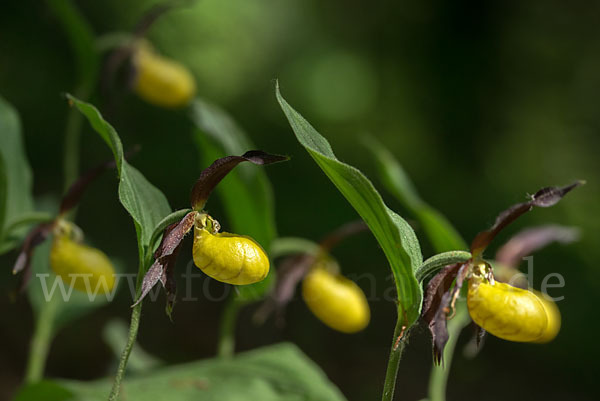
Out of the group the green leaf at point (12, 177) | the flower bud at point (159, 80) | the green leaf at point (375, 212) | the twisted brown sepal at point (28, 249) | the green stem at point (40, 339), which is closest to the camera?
the green leaf at point (375, 212)

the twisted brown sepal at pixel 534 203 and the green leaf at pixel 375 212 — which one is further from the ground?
the twisted brown sepal at pixel 534 203

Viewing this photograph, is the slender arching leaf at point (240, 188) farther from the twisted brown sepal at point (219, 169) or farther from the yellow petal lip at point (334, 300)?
the twisted brown sepal at point (219, 169)

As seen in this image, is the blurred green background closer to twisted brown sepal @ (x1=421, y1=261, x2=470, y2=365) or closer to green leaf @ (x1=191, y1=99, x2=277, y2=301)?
green leaf @ (x1=191, y1=99, x2=277, y2=301)

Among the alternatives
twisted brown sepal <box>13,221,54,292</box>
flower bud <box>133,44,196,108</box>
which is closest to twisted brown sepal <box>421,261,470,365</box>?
twisted brown sepal <box>13,221,54,292</box>

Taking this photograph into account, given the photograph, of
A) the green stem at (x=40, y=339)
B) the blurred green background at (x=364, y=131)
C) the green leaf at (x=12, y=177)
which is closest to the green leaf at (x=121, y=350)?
the green stem at (x=40, y=339)

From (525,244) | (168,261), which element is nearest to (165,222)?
(168,261)

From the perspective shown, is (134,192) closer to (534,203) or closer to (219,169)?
(219,169)
